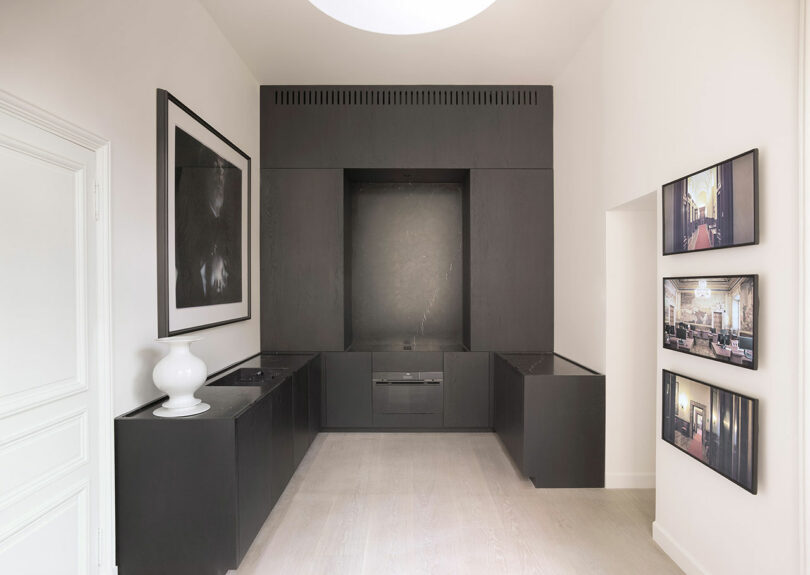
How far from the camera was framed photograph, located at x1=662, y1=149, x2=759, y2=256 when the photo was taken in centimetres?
179

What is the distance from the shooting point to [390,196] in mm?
5000

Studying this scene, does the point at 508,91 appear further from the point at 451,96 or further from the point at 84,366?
the point at 84,366

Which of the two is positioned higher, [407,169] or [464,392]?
[407,169]

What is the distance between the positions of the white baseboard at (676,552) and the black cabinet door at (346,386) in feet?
7.98

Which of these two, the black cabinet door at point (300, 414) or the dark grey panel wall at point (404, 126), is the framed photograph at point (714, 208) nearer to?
the dark grey panel wall at point (404, 126)

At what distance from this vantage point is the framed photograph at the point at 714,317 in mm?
1796

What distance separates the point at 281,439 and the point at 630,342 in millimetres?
2389

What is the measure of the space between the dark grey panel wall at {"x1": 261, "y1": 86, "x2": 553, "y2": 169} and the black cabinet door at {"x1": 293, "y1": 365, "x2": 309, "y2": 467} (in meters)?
1.92

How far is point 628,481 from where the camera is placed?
3.27 meters

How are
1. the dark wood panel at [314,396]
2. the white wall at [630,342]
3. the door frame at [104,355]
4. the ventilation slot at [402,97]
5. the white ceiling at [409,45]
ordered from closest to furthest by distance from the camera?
the door frame at [104,355] → the white ceiling at [409,45] → the white wall at [630,342] → the dark wood panel at [314,396] → the ventilation slot at [402,97]

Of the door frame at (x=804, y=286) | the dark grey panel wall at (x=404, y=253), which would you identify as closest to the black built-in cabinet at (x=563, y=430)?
the door frame at (x=804, y=286)

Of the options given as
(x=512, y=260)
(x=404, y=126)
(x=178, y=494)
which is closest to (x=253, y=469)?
(x=178, y=494)

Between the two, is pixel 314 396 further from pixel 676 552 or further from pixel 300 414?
pixel 676 552

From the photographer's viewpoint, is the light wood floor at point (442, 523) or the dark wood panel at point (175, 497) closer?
the dark wood panel at point (175, 497)
